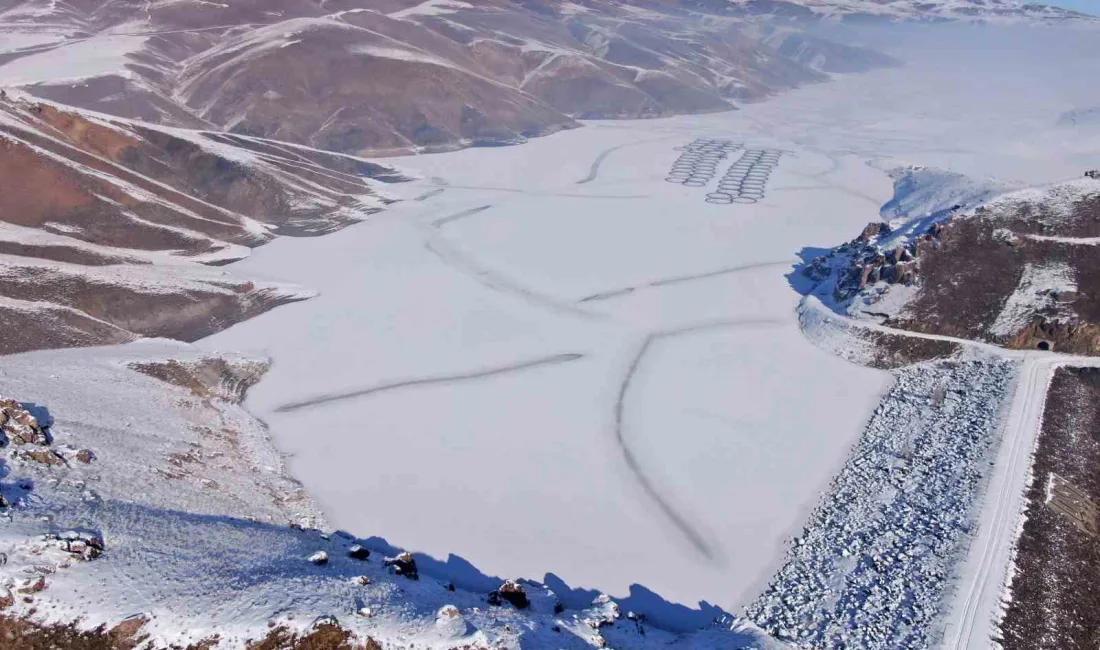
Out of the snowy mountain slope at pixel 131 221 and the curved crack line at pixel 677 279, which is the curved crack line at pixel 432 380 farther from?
the snowy mountain slope at pixel 131 221

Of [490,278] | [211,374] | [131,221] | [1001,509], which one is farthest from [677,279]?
[131,221]

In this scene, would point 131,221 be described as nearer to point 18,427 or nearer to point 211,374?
point 211,374

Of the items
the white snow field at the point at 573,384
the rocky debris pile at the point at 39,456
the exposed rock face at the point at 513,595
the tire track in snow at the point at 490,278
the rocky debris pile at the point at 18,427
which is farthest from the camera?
the tire track in snow at the point at 490,278

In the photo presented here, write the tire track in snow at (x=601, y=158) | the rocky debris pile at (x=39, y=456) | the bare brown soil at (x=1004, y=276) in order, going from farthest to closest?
the tire track in snow at (x=601, y=158) → the bare brown soil at (x=1004, y=276) → the rocky debris pile at (x=39, y=456)

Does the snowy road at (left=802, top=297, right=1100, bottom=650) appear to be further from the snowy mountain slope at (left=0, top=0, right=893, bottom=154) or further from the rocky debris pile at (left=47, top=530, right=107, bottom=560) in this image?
the snowy mountain slope at (left=0, top=0, right=893, bottom=154)

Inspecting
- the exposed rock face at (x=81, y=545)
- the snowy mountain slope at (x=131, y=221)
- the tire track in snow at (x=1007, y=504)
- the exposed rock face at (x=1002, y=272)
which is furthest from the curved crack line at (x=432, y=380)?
the tire track in snow at (x=1007, y=504)

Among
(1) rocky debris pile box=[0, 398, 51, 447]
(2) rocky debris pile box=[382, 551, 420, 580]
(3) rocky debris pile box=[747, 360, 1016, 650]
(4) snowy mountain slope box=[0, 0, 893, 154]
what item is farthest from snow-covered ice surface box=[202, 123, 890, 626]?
(4) snowy mountain slope box=[0, 0, 893, 154]
